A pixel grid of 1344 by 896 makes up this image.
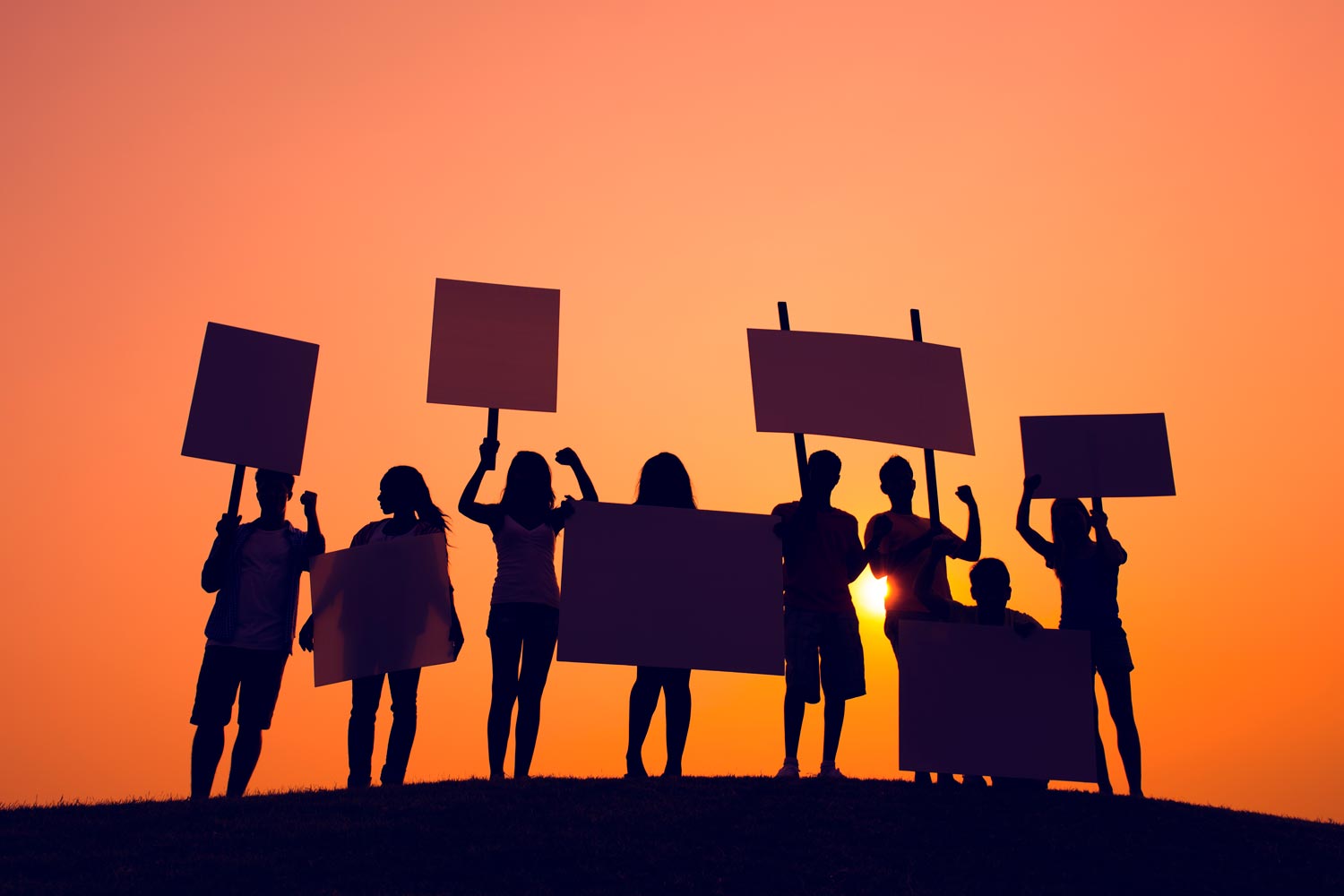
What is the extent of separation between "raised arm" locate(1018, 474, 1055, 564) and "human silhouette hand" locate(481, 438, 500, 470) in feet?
14.3

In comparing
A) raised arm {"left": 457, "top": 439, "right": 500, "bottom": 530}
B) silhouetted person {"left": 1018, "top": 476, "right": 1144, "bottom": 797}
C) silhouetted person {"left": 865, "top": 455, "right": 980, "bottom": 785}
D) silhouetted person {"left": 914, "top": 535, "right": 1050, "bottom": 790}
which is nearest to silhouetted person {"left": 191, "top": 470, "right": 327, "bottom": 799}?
raised arm {"left": 457, "top": 439, "right": 500, "bottom": 530}

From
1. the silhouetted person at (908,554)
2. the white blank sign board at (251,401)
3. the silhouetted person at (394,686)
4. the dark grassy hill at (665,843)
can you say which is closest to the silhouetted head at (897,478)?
the silhouetted person at (908,554)

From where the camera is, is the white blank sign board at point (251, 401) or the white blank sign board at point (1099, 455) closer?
the white blank sign board at point (251, 401)

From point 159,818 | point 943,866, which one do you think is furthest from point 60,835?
point 943,866

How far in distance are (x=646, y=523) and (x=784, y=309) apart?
7.61 feet

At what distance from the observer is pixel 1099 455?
12.0m

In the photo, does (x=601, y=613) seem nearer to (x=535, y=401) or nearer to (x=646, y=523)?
(x=646, y=523)

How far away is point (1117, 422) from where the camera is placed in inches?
476

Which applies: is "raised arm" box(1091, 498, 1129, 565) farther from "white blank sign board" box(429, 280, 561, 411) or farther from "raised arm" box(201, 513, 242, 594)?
"raised arm" box(201, 513, 242, 594)

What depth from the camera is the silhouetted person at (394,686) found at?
36.3 feet

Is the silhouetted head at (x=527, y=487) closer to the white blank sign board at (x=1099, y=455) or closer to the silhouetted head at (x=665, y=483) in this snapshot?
the silhouetted head at (x=665, y=483)

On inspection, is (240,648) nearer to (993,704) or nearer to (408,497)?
(408,497)

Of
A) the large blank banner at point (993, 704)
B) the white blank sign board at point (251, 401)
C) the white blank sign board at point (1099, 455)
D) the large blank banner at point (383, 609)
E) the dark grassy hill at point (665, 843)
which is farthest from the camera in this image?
the white blank sign board at point (1099, 455)

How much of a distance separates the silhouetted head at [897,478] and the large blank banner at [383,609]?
3546 mm
